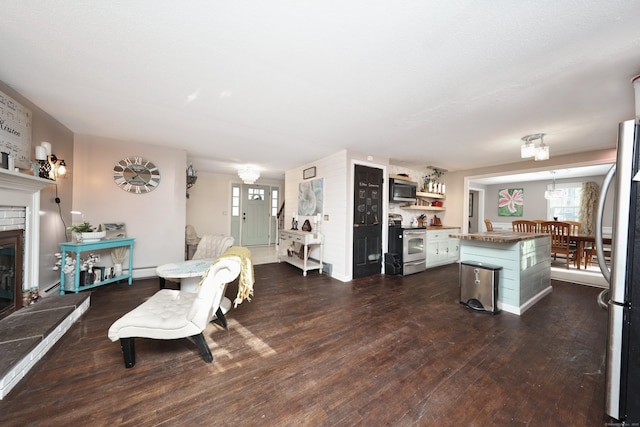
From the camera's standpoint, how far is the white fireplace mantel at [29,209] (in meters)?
2.29

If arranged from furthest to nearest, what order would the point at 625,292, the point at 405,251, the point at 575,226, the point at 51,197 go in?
the point at 575,226 → the point at 405,251 → the point at 51,197 → the point at 625,292

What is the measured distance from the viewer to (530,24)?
140 centimetres

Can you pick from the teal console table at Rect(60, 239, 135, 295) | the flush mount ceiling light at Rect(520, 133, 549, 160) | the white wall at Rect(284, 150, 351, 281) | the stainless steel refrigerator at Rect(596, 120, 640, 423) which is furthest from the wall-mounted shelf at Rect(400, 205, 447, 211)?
the teal console table at Rect(60, 239, 135, 295)

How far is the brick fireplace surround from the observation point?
160cm

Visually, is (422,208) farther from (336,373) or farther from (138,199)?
(138,199)

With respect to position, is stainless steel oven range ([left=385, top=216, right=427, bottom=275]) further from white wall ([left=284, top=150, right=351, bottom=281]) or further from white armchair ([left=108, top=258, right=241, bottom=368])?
white armchair ([left=108, top=258, right=241, bottom=368])

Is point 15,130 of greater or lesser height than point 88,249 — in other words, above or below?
above

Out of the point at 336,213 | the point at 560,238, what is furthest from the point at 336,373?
the point at 560,238

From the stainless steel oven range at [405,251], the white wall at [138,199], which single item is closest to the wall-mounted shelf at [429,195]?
the stainless steel oven range at [405,251]

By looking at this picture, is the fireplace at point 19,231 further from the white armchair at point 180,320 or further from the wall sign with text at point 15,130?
the white armchair at point 180,320

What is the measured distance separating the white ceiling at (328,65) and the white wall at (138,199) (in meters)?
0.55

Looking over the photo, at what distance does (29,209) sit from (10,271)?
0.69 meters

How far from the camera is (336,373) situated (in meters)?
1.73

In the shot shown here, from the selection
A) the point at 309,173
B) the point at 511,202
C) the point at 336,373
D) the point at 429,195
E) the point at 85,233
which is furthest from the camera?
the point at 511,202
